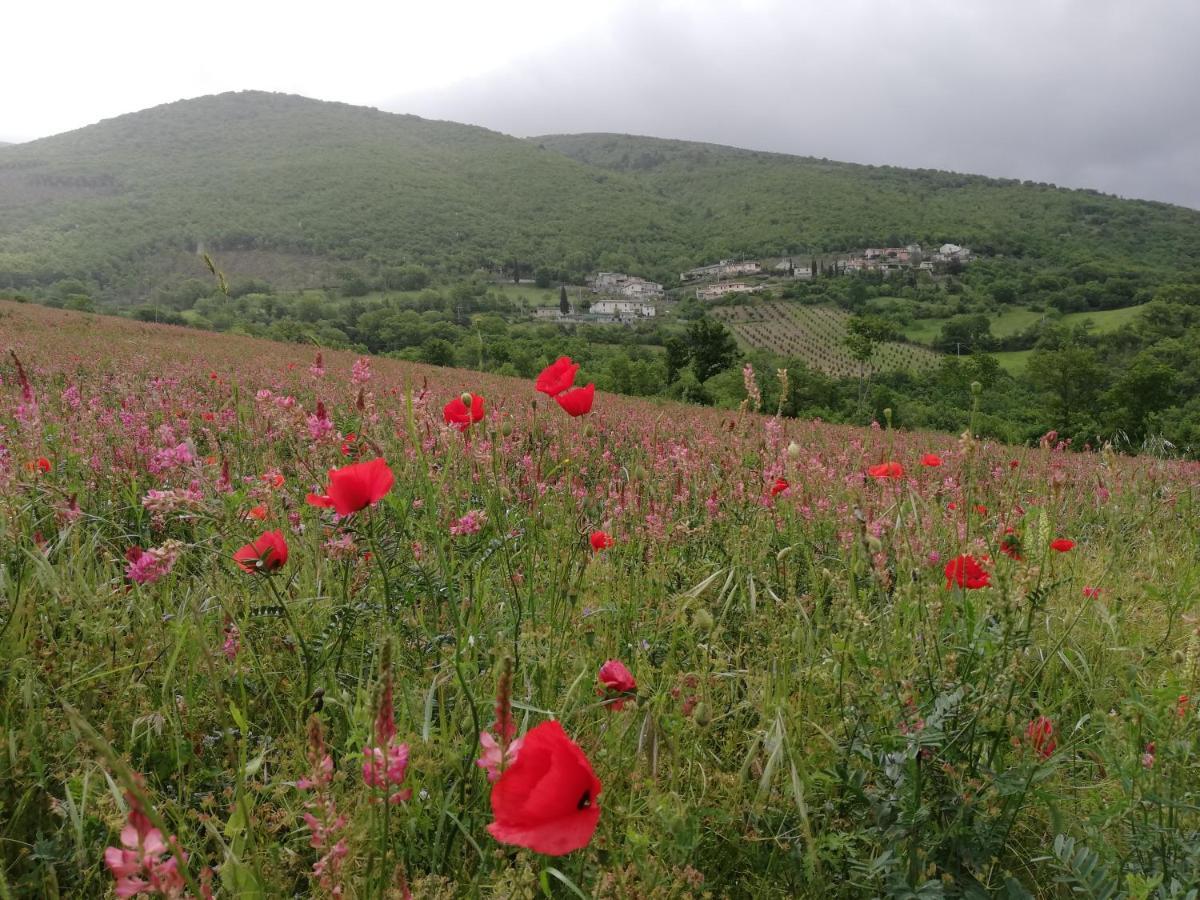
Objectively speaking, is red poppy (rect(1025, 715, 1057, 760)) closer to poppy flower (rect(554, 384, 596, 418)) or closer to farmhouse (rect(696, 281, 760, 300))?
poppy flower (rect(554, 384, 596, 418))

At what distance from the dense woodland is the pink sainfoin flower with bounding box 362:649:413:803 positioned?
22.9m

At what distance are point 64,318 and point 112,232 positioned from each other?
12469cm

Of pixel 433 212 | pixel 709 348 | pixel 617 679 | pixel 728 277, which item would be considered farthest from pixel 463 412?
pixel 433 212

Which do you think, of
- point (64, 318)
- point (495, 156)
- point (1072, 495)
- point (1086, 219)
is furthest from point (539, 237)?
point (1072, 495)

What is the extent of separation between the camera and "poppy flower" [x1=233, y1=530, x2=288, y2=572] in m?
1.46

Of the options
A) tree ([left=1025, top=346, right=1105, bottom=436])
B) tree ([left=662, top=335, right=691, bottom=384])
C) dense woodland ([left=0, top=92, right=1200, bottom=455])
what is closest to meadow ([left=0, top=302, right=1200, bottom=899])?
dense woodland ([left=0, top=92, right=1200, bottom=455])

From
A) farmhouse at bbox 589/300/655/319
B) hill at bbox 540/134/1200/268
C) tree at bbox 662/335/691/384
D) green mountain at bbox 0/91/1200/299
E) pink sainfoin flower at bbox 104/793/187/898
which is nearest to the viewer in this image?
pink sainfoin flower at bbox 104/793/187/898

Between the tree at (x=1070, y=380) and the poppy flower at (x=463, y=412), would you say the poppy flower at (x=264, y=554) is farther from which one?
the tree at (x=1070, y=380)

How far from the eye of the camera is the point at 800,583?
9.71 feet

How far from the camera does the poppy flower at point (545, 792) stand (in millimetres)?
827

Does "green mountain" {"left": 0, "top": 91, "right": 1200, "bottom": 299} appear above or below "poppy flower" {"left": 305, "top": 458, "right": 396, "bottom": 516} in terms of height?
above

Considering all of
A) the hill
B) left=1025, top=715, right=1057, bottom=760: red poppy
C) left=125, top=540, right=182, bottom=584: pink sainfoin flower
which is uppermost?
the hill

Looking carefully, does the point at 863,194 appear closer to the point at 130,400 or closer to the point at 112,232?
the point at 112,232

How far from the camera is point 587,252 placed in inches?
5748
